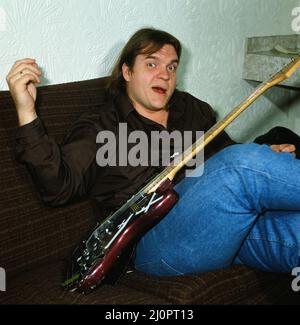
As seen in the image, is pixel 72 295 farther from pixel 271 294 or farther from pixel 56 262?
pixel 271 294

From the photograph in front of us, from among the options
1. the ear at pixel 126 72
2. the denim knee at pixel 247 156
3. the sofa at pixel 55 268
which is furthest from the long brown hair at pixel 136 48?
the denim knee at pixel 247 156

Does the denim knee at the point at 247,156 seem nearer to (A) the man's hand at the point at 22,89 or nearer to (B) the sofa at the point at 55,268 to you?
(B) the sofa at the point at 55,268

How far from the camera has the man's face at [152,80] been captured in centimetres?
124

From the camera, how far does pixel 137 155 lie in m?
1.16

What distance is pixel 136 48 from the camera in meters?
1.26

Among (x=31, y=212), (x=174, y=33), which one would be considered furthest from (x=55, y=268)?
(x=174, y=33)

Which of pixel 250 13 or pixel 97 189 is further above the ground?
pixel 250 13

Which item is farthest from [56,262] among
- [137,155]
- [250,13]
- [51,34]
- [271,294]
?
[250,13]

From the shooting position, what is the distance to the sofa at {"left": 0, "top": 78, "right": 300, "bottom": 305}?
908 millimetres

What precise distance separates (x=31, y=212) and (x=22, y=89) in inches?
11.0

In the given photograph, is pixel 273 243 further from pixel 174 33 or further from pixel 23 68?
pixel 174 33

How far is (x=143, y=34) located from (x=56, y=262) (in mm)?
667

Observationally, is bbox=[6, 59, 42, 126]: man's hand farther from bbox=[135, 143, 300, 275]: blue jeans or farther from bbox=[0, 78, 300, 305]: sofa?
bbox=[135, 143, 300, 275]: blue jeans
